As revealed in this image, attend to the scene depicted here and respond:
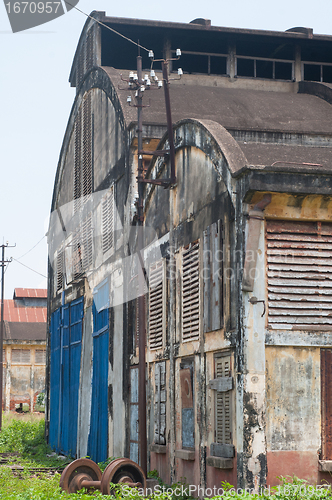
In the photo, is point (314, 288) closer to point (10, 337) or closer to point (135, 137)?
point (135, 137)

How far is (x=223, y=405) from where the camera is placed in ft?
30.0

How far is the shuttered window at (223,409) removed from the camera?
29.4 feet

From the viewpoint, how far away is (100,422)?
50.8 feet

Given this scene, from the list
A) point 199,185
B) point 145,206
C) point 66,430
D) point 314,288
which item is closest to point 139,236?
point 145,206

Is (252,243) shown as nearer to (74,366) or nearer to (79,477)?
(79,477)

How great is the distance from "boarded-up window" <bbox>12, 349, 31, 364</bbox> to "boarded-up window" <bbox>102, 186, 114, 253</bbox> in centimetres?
2237

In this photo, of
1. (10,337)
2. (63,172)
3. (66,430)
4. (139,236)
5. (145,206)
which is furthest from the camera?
(10,337)

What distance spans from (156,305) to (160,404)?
70.8 inches

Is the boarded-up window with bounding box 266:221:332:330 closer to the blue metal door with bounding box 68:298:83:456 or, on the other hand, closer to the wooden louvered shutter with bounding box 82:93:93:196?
the blue metal door with bounding box 68:298:83:456

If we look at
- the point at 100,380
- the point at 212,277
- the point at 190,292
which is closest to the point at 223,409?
the point at 212,277

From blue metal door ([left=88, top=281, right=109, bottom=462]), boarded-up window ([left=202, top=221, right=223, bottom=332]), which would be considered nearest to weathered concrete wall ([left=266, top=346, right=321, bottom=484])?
boarded-up window ([left=202, top=221, right=223, bottom=332])

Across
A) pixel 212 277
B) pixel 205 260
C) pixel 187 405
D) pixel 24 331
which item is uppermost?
pixel 205 260

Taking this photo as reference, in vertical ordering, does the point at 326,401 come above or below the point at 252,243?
below

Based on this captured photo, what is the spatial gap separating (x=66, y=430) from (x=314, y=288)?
12259 mm
